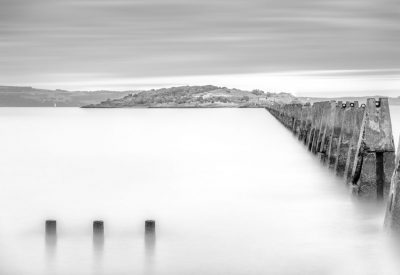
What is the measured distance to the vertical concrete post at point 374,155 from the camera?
9555 millimetres

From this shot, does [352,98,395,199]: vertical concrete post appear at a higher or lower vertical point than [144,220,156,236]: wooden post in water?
higher

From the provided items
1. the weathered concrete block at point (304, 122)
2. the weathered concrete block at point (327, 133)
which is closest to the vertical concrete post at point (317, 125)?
the weathered concrete block at point (327, 133)

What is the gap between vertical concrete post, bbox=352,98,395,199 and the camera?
9555 mm

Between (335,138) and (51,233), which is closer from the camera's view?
(51,233)

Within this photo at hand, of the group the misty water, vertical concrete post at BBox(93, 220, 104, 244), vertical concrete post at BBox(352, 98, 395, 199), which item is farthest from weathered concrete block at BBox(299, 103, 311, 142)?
vertical concrete post at BBox(93, 220, 104, 244)

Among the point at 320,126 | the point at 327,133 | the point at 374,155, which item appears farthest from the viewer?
the point at 320,126

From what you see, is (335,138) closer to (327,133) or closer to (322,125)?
(327,133)

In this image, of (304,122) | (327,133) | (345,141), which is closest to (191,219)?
(345,141)

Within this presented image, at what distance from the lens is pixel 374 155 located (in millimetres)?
9742

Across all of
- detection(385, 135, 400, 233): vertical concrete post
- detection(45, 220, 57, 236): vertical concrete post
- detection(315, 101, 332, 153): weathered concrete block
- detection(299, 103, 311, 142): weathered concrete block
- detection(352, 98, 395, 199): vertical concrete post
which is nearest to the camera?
detection(385, 135, 400, 233): vertical concrete post

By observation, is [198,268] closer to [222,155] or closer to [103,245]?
[103,245]

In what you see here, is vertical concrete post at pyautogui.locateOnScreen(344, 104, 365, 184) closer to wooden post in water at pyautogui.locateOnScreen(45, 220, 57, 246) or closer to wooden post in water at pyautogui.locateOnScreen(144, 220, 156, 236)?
wooden post in water at pyautogui.locateOnScreen(144, 220, 156, 236)

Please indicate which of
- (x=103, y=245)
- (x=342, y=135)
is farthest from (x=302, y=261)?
(x=342, y=135)

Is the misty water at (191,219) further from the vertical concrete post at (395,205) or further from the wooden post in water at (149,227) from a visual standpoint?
the vertical concrete post at (395,205)
